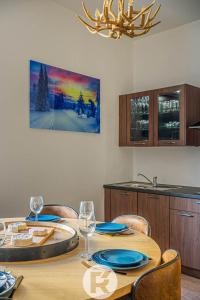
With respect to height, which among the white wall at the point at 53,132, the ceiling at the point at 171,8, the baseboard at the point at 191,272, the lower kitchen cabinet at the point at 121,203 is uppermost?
the ceiling at the point at 171,8

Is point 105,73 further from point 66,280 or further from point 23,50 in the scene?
point 66,280

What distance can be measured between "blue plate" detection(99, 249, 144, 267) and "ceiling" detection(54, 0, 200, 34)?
283 centimetres

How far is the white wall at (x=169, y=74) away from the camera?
147 inches

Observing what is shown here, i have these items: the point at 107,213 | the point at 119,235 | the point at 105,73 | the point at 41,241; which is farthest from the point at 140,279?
the point at 105,73

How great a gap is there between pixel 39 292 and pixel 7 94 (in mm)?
2211

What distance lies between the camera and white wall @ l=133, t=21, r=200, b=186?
3.74m

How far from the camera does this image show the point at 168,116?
3611 millimetres

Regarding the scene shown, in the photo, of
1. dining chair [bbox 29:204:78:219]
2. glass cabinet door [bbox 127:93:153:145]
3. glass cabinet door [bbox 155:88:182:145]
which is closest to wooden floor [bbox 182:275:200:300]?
dining chair [bbox 29:204:78:219]

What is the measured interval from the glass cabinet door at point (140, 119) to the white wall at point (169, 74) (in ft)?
1.20

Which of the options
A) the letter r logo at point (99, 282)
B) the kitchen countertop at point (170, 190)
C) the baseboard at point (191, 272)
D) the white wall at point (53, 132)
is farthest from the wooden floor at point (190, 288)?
the letter r logo at point (99, 282)

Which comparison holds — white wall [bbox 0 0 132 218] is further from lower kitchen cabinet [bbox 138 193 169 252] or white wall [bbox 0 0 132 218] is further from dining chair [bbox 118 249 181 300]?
dining chair [bbox 118 249 181 300]

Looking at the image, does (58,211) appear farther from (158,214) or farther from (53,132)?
(158,214)

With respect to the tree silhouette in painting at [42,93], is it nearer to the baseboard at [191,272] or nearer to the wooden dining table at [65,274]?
the wooden dining table at [65,274]

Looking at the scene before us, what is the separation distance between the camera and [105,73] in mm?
3986
